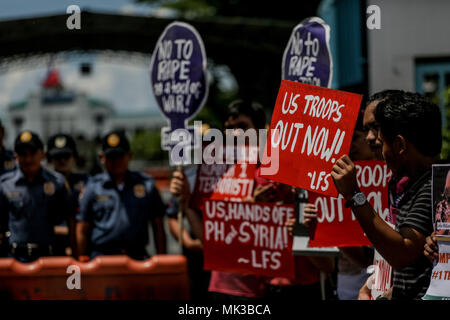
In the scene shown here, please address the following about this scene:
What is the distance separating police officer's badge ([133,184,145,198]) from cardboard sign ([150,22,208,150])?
1.20ft

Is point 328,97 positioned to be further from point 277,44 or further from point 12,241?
point 277,44

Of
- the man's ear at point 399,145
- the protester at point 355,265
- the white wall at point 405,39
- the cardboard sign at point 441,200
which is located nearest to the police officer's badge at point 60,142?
the protester at point 355,265

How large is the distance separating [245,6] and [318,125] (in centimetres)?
2609

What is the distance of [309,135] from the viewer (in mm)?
2982

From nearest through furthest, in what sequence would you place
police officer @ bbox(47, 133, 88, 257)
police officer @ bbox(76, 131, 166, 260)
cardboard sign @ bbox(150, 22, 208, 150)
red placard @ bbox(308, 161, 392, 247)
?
red placard @ bbox(308, 161, 392, 247)
police officer @ bbox(76, 131, 166, 260)
cardboard sign @ bbox(150, 22, 208, 150)
police officer @ bbox(47, 133, 88, 257)

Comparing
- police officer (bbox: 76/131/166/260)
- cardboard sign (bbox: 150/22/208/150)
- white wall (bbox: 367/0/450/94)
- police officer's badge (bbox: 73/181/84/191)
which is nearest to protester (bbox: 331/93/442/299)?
cardboard sign (bbox: 150/22/208/150)

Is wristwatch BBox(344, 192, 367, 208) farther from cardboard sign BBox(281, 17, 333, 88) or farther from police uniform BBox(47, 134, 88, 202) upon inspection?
police uniform BBox(47, 134, 88, 202)

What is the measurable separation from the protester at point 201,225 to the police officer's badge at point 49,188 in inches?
43.3

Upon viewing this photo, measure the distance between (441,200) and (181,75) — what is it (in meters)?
2.90

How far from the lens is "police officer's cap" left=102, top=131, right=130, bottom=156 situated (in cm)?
507

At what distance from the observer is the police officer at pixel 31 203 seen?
492 centimetres

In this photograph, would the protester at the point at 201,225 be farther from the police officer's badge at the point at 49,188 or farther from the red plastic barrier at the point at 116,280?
the police officer's badge at the point at 49,188

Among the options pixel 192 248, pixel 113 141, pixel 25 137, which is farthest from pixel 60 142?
pixel 192 248
